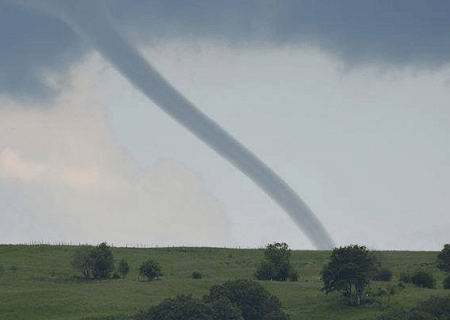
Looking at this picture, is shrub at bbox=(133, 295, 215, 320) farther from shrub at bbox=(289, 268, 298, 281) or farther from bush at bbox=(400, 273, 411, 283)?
bush at bbox=(400, 273, 411, 283)

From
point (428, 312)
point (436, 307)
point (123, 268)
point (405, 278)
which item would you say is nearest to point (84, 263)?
point (123, 268)

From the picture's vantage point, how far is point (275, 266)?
14750 centimetres

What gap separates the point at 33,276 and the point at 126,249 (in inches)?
1217

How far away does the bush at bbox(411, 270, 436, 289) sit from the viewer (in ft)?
436

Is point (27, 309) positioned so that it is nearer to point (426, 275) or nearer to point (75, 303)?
point (75, 303)

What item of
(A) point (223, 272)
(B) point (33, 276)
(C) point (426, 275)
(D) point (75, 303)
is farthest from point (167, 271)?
(C) point (426, 275)

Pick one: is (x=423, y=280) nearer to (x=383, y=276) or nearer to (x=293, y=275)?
(x=383, y=276)

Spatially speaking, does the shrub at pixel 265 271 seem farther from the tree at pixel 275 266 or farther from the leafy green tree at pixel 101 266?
the leafy green tree at pixel 101 266

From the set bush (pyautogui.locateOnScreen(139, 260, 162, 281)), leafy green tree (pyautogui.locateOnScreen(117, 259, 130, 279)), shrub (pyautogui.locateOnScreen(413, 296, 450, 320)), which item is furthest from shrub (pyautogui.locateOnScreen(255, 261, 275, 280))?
shrub (pyautogui.locateOnScreen(413, 296, 450, 320))

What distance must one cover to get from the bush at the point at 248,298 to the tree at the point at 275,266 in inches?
775

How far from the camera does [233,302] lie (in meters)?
122

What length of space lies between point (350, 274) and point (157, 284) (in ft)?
83.2

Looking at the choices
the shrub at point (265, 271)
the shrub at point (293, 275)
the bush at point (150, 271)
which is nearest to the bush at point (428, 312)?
the shrub at point (293, 275)

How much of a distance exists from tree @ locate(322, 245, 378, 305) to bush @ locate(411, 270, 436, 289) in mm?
6445
